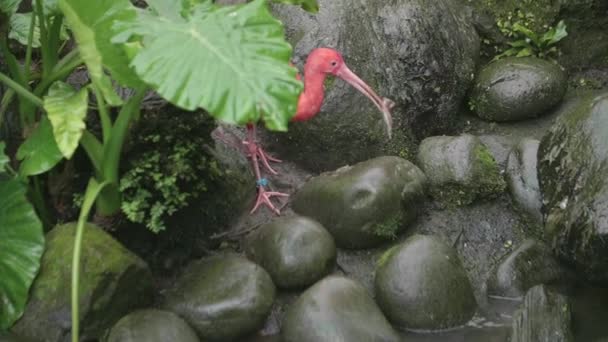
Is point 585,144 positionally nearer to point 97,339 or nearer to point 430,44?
point 430,44

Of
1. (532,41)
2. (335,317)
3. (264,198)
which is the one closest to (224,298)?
(335,317)

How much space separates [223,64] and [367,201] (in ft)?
6.53

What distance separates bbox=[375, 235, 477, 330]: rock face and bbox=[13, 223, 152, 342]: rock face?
140 cm

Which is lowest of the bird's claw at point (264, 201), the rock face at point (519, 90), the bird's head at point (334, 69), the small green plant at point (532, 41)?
the bird's claw at point (264, 201)

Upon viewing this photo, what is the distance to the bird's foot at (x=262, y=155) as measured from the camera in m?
4.88

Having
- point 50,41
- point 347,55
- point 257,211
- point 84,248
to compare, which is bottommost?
point 257,211

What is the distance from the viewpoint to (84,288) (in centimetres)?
356

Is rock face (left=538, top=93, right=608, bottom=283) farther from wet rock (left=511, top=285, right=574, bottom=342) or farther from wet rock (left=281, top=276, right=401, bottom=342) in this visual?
wet rock (left=281, top=276, right=401, bottom=342)

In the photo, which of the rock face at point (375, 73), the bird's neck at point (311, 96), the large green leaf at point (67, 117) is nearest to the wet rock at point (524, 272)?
the rock face at point (375, 73)

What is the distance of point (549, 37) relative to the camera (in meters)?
5.92

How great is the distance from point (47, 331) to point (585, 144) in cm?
314

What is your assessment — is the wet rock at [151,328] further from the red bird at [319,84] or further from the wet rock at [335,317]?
the red bird at [319,84]

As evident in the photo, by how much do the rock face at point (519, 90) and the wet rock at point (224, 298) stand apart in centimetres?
254

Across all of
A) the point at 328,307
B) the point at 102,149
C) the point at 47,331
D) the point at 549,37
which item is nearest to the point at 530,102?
the point at 549,37
